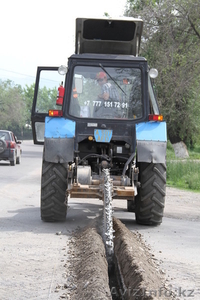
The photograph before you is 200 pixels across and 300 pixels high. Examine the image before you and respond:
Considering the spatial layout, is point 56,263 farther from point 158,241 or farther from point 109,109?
point 109,109

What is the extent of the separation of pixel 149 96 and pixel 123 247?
12.6ft

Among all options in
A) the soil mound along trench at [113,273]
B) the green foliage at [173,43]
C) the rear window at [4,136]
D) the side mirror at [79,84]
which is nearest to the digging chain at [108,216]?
the soil mound along trench at [113,273]

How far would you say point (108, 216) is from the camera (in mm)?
7660

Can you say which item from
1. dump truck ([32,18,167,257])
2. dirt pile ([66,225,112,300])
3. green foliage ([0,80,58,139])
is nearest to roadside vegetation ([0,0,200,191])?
dump truck ([32,18,167,257])

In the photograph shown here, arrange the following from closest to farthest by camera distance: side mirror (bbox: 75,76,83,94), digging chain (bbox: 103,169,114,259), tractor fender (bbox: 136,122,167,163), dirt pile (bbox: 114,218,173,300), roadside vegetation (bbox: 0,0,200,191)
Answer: dirt pile (bbox: 114,218,173,300), digging chain (bbox: 103,169,114,259), tractor fender (bbox: 136,122,167,163), side mirror (bbox: 75,76,83,94), roadside vegetation (bbox: 0,0,200,191)

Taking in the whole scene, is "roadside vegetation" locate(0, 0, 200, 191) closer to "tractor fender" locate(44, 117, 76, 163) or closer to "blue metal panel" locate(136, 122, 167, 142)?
"blue metal panel" locate(136, 122, 167, 142)

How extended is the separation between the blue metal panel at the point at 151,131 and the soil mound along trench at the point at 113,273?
6.40 feet

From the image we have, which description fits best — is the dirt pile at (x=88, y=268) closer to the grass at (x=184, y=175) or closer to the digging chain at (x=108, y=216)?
the digging chain at (x=108, y=216)

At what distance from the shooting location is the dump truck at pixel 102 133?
29.7ft

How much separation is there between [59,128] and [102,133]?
0.70 meters

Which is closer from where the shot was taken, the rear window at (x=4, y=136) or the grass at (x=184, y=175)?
the grass at (x=184, y=175)

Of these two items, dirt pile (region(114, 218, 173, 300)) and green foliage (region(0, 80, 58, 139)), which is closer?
dirt pile (region(114, 218, 173, 300))

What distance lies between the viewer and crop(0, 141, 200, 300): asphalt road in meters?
5.42

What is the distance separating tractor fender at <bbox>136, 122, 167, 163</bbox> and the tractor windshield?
0.42 meters
